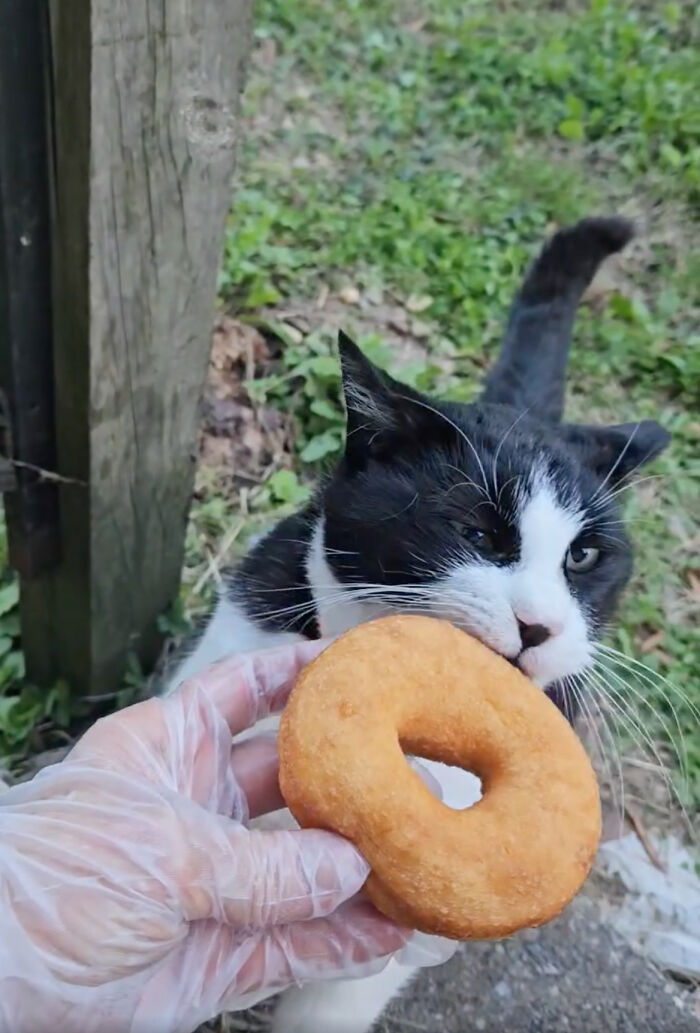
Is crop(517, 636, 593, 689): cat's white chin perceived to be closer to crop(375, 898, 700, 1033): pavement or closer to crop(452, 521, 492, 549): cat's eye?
crop(452, 521, 492, 549): cat's eye

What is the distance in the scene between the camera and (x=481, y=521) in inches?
50.9

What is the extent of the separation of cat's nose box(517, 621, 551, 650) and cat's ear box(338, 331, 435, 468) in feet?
1.09

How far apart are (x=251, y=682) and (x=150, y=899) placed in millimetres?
310

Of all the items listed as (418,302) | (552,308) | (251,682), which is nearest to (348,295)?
(418,302)

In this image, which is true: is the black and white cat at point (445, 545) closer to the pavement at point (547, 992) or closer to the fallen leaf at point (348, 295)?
the pavement at point (547, 992)

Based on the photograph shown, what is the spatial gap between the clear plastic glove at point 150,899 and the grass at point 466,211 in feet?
3.11

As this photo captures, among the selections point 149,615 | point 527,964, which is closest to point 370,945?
point 527,964

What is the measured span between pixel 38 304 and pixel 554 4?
11.6 feet

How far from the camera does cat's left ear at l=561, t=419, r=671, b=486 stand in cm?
149

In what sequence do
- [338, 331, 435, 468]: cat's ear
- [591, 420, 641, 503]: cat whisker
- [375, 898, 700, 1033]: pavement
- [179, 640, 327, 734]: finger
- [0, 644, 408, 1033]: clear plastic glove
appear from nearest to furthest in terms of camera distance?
[0, 644, 408, 1033]: clear plastic glove
[179, 640, 327, 734]: finger
[338, 331, 435, 468]: cat's ear
[591, 420, 641, 503]: cat whisker
[375, 898, 700, 1033]: pavement

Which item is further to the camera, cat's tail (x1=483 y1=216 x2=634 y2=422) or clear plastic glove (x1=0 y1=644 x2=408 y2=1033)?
cat's tail (x1=483 y1=216 x2=634 y2=422)

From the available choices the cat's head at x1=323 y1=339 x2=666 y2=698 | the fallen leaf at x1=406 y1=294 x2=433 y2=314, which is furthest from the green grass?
the cat's head at x1=323 y1=339 x2=666 y2=698

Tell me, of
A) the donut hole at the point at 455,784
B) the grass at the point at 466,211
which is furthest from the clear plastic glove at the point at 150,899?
the grass at the point at 466,211

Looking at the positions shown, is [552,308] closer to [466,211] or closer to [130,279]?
[130,279]
